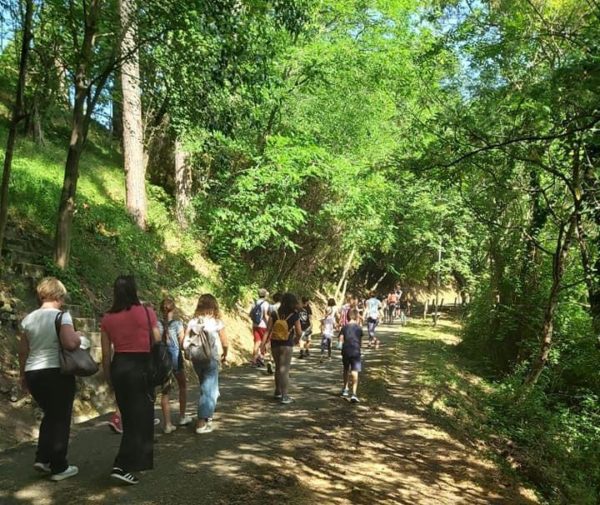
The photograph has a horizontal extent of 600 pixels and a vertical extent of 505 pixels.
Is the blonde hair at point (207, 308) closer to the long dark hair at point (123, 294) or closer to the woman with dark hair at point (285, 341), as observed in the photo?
the long dark hair at point (123, 294)

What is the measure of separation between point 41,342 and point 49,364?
0.71 feet

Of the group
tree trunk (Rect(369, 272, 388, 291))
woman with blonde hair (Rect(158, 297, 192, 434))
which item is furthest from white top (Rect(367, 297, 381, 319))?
tree trunk (Rect(369, 272, 388, 291))

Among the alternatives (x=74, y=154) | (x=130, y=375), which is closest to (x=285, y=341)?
(x=130, y=375)

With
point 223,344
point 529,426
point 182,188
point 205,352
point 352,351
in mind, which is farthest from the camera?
point 182,188

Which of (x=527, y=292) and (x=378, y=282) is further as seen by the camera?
(x=378, y=282)

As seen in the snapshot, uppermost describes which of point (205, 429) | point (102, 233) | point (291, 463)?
point (102, 233)

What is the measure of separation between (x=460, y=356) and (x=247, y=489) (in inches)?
541

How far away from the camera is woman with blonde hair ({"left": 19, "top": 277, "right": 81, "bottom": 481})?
4.83 meters

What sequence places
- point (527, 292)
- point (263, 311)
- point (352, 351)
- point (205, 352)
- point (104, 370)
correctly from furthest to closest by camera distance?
point (527, 292) → point (263, 311) → point (352, 351) → point (205, 352) → point (104, 370)

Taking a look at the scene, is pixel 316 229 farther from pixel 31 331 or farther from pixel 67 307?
pixel 31 331

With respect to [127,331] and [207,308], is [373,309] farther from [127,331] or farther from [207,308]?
[127,331]

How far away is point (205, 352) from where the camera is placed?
6.68 meters

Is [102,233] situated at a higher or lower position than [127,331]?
higher

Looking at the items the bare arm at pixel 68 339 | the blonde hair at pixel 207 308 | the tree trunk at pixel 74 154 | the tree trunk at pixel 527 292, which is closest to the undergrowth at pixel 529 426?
the tree trunk at pixel 527 292
